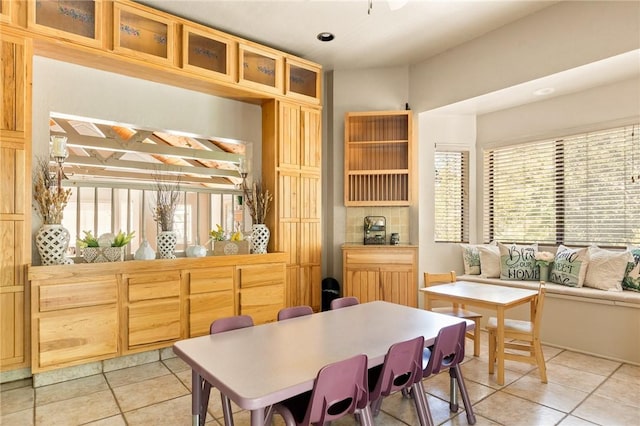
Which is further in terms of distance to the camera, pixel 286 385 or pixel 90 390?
pixel 90 390

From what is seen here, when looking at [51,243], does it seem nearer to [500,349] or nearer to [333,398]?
[333,398]

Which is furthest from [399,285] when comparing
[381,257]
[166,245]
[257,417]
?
[257,417]

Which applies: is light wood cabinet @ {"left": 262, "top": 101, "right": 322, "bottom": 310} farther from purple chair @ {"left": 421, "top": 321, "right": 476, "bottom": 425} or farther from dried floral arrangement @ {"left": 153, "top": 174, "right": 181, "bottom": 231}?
purple chair @ {"left": 421, "top": 321, "right": 476, "bottom": 425}

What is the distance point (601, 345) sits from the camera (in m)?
3.52

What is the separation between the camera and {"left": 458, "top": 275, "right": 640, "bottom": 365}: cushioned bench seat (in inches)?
133

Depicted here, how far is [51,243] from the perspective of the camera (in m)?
2.95

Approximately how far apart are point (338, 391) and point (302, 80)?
3.91 meters

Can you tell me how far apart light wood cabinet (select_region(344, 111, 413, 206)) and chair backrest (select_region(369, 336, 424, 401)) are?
311 cm

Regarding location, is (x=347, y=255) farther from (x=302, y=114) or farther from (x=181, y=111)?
(x=181, y=111)

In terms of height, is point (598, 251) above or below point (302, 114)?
below

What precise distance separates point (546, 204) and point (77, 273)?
516 centimetres

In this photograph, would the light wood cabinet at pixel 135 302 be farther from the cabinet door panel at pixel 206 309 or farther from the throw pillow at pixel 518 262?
the throw pillow at pixel 518 262

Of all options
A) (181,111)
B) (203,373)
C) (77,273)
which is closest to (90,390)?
(77,273)

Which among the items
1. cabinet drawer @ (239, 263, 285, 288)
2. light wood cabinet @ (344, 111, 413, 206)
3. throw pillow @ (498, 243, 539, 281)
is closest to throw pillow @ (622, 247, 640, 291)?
throw pillow @ (498, 243, 539, 281)
